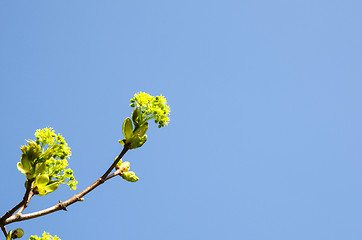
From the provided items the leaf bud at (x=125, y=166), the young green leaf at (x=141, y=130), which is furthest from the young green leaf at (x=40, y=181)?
the young green leaf at (x=141, y=130)

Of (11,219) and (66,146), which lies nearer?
(11,219)

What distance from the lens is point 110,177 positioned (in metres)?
2.68

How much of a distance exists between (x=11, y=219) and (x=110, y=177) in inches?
29.1

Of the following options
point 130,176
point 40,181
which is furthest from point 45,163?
point 130,176

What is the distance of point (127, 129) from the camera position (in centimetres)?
274

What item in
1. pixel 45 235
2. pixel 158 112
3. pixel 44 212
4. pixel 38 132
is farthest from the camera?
pixel 45 235

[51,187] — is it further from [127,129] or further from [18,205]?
[127,129]

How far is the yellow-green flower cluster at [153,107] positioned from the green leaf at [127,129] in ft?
0.35

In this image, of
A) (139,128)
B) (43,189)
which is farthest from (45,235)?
(139,128)

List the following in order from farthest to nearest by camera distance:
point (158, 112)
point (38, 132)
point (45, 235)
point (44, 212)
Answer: point (45, 235) < point (158, 112) < point (38, 132) < point (44, 212)

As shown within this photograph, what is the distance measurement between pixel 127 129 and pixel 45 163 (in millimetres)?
667

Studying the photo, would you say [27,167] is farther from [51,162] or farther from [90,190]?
[90,190]

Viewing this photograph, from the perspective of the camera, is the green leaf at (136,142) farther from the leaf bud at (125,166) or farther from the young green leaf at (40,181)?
the young green leaf at (40,181)

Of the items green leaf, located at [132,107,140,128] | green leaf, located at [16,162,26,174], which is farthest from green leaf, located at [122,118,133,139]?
green leaf, located at [16,162,26,174]
